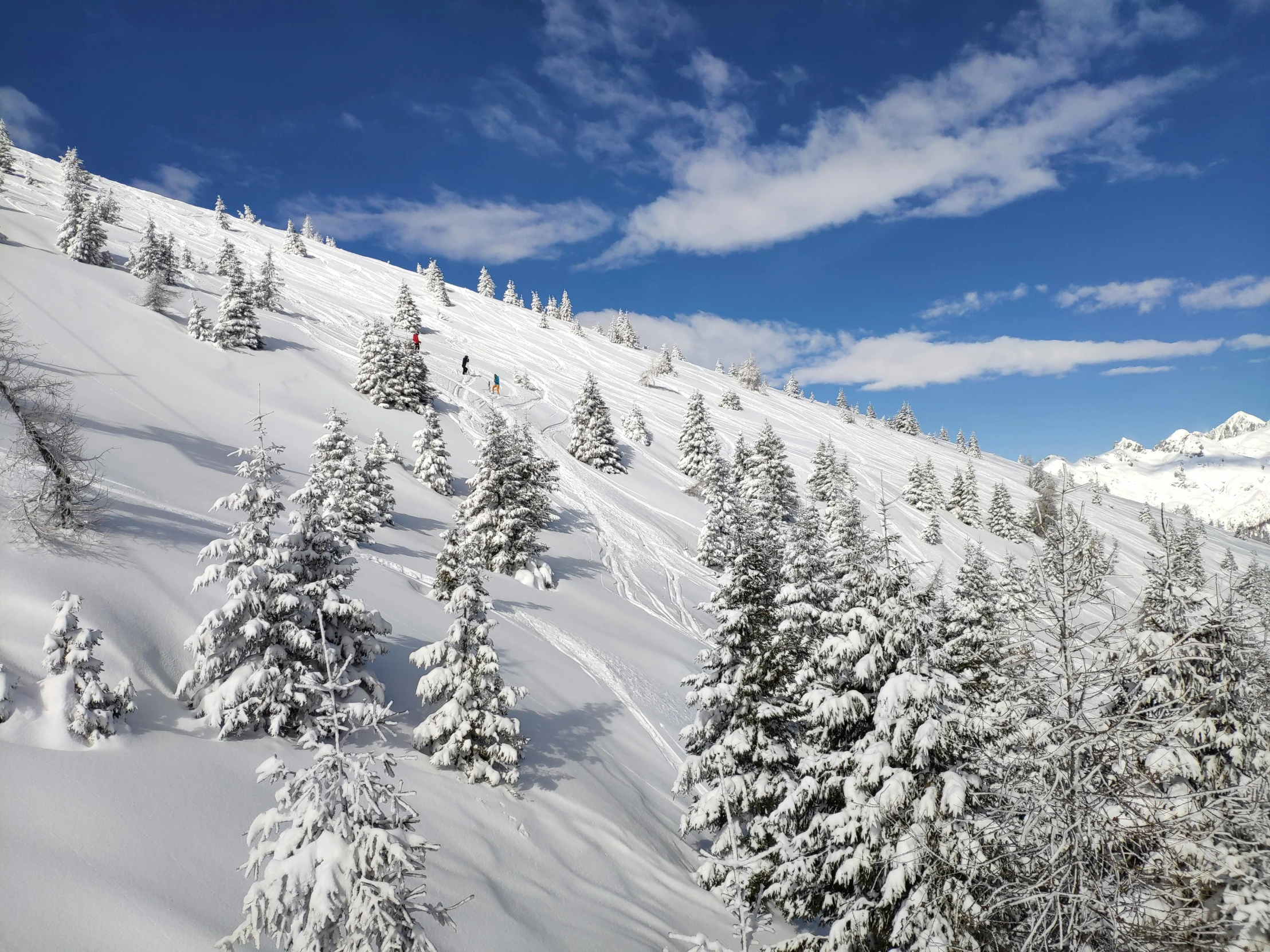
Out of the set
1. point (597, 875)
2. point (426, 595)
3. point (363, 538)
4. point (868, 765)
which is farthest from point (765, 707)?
point (363, 538)

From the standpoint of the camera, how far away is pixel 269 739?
10797 millimetres

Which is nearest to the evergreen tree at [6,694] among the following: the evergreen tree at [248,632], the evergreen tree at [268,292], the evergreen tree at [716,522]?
the evergreen tree at [248,632]

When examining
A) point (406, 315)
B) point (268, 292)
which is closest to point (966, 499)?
point (406, 315)

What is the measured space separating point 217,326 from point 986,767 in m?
55.2

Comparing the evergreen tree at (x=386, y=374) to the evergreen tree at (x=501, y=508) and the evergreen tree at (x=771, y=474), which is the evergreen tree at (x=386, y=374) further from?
the evergreen tree at (x=771, y=474)

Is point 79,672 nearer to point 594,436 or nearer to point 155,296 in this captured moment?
point 594,436

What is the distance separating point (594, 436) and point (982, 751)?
5037 cm

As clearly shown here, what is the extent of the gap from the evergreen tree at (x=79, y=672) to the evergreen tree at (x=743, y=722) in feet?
36.1

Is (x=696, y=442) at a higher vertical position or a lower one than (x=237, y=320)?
higher

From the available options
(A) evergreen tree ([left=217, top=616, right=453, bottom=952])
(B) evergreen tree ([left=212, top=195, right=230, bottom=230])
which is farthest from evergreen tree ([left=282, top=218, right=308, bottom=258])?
(A) evergreen tree ([left=217, top=616, right=453, bottom=952])

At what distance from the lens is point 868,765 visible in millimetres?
10461

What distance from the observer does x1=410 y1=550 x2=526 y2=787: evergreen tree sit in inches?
519

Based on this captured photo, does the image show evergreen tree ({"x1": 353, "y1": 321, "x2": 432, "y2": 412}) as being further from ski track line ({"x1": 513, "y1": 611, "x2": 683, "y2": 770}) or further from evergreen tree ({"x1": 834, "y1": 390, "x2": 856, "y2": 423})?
evergreen tree ({"x1": 834, "y1": 390, "x2": 856, "y2": 423})

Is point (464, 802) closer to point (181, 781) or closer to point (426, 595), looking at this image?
point (181, 781)
